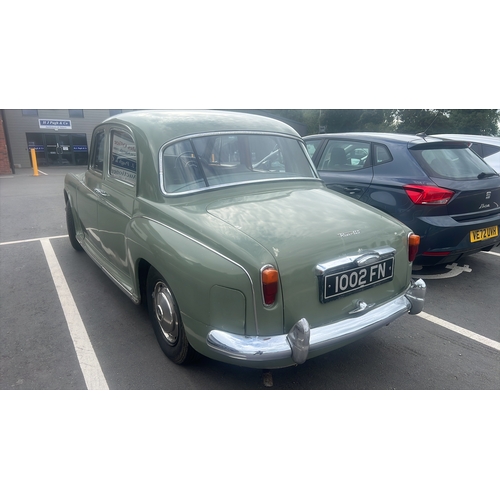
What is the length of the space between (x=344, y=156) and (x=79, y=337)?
4.10m

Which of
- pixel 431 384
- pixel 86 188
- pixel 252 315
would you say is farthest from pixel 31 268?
pixel 431 384

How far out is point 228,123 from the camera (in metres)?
3.64

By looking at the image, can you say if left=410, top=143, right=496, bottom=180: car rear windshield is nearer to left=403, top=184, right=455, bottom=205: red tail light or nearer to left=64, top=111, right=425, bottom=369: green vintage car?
left=403, top=184, right=455, bottom=205: red tail light

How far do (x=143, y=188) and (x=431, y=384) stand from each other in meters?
2.72

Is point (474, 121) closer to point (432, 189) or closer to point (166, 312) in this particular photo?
point (432, 189)

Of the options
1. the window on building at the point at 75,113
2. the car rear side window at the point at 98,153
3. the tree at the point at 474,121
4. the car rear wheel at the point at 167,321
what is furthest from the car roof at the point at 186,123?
the tree at the point at 474,121

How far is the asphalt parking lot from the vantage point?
2934 millimetres

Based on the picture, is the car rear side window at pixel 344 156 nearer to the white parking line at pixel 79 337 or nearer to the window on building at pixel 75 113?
the white parking line at pixel 79 337

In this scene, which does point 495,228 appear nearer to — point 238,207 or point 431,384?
point 431,384

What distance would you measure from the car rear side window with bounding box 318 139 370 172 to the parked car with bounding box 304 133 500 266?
0.06 feet

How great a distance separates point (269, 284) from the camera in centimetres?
231

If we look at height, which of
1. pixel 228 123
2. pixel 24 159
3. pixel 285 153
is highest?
pixel 228 123

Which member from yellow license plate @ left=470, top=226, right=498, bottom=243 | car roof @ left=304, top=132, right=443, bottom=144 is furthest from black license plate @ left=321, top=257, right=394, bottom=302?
car roof @ left=304, top=132, right=443, bottom=144

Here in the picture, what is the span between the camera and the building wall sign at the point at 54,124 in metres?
26.3
